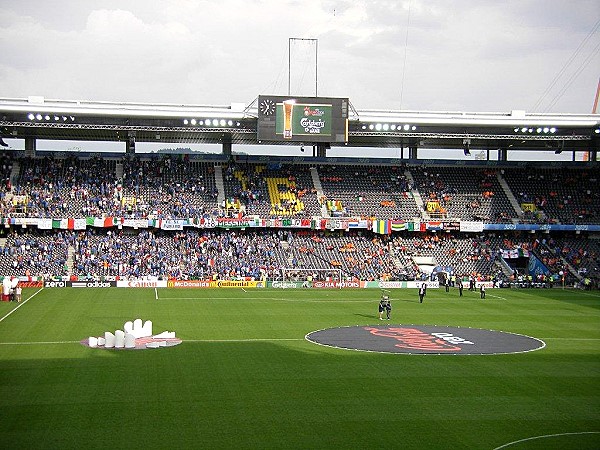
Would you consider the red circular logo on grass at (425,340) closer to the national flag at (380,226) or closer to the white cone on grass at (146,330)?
the white cone on grass at (146,330)

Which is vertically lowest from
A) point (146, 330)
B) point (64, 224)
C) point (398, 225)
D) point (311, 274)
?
point (146, 330)

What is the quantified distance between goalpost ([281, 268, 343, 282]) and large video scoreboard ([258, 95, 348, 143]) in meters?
10.4

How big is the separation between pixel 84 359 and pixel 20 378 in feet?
11.3

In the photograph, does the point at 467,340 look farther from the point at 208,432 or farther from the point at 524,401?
the point at 208,432

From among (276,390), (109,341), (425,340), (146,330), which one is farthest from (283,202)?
(276,390)

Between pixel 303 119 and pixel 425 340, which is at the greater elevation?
pixel 303 119

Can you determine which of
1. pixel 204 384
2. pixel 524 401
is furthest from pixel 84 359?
pixel 524 401

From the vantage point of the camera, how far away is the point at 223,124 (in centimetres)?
6094

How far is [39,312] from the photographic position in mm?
39688

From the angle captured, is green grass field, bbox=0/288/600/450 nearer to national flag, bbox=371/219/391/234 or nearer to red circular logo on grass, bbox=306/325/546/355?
red circular logo on grass, bbox=306/325/546/355

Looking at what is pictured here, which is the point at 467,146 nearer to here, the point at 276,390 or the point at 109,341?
the point at 109,341

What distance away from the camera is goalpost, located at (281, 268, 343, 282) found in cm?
5959

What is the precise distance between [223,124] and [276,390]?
40.8 metres

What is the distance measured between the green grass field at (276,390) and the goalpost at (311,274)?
64.4 ft
